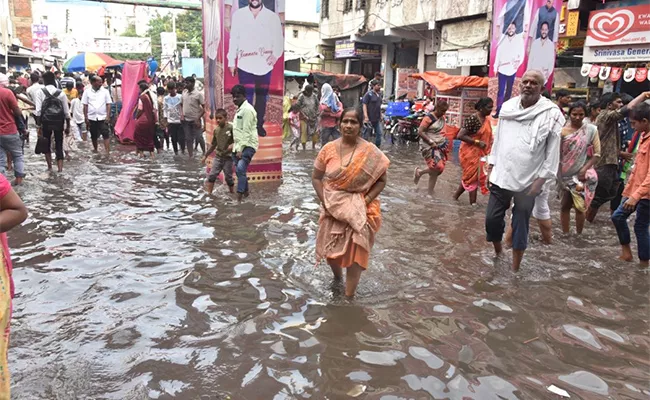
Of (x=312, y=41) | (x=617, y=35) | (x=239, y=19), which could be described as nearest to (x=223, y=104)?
(x=239, y=19)

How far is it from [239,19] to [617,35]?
373 inches

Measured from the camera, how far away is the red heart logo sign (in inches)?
497

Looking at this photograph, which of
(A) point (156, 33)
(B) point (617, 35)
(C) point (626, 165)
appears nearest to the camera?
(C) point (626, 165)

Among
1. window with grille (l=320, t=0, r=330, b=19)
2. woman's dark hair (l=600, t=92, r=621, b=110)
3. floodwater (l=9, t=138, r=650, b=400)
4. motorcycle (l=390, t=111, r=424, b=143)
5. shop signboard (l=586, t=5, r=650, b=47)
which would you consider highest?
window with grille (l=320, t=0, r=330, b=19)

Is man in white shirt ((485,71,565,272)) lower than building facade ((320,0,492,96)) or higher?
lower

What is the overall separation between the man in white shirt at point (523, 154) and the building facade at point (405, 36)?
1392cm

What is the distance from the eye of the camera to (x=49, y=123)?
9.36 meters

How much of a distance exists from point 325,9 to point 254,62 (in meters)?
22.1

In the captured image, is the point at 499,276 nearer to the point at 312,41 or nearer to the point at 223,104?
the point at 223,104

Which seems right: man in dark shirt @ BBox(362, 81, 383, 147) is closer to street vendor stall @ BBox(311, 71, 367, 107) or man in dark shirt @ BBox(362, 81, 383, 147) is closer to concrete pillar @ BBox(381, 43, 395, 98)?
street vendor stall @ BBox(311, 71, 367, 107)

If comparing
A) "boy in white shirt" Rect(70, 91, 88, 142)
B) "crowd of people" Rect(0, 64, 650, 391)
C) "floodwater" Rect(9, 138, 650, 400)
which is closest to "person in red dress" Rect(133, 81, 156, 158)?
"crowd of people" Rect(0, 64, 650, 391)

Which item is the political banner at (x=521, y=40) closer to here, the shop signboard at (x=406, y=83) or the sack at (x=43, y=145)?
the sack at (x=43, y=145)

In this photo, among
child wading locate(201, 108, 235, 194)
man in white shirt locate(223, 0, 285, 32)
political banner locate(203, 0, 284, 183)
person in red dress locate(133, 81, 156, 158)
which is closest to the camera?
child wading locate(201, 108, 235, 194)

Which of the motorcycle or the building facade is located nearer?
the motorcycle
